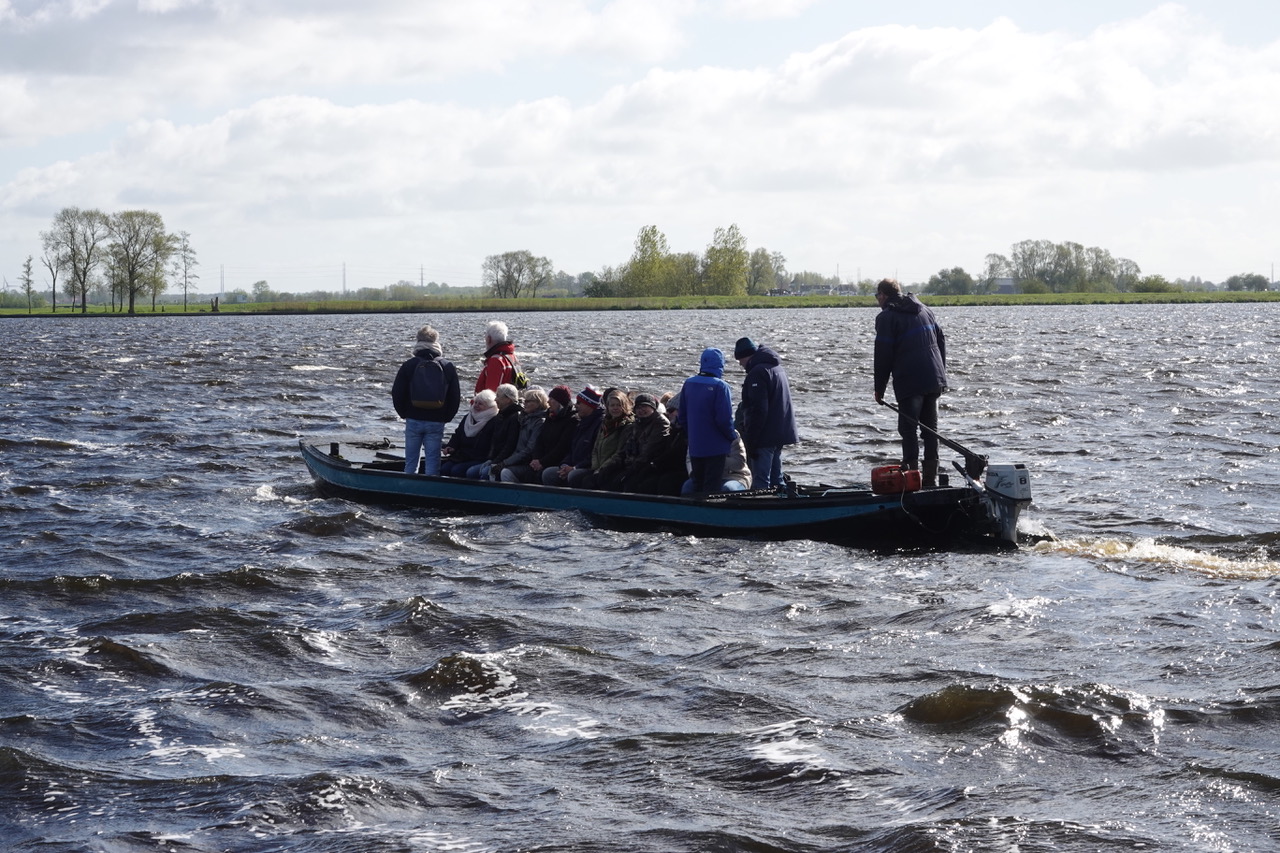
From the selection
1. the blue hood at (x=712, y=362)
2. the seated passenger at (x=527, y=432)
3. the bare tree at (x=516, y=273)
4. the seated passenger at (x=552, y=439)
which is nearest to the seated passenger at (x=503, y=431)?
the seated passenger at (x=527, y=432)

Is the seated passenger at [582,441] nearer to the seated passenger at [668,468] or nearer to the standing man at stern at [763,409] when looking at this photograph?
the seated passenger at [668,468]

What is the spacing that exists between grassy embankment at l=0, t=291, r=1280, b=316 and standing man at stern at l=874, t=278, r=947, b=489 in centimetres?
11464

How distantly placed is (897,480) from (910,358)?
1601 millimetres

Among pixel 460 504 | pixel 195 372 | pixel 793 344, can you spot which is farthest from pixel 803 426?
pixel 793 344

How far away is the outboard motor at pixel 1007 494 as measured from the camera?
11875 millimetres

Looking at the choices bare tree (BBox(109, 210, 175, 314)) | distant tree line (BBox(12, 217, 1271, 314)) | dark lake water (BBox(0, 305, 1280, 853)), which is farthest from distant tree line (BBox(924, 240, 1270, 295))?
dark lake water (BBox(0, 305, 1280, 853))

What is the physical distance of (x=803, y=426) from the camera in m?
24.6

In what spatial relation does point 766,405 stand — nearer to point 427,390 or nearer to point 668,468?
point 668,468

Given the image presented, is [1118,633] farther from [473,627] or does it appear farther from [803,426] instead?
[803,426]

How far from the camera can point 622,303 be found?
142m

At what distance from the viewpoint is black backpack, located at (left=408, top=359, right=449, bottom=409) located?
1434cm

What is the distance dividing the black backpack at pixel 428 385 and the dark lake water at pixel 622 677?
1325mm

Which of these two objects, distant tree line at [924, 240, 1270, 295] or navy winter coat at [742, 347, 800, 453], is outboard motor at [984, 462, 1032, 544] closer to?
navy winter coat at [742, 347, 800, 453]

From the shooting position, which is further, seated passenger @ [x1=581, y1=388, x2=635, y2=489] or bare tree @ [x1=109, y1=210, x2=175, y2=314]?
bare tree @ [x1=109, y1=210, x2=175, y2=314]
